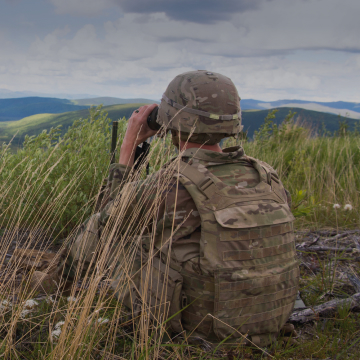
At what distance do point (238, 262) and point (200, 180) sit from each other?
50 cm

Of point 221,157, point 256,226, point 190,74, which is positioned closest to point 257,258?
point 256,226

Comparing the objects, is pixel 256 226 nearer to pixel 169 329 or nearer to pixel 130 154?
pixel 169 329

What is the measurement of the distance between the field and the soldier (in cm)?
8

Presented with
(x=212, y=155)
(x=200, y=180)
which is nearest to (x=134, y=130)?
(x=212, y=155)

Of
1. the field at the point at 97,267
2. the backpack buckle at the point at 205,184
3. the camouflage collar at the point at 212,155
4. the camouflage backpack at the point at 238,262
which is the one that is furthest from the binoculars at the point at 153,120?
the backpack buckle at the point at 205,184

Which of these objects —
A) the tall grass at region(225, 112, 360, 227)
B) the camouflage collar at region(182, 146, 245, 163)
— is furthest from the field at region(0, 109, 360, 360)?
the camouflage collar at region(182, 146, 245, 163)

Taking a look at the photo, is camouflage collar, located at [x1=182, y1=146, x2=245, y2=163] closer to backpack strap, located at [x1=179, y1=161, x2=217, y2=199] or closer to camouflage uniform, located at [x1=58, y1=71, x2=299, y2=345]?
camouflage uniform, located at [x1=58, y1=71, x2=299, y2=345]

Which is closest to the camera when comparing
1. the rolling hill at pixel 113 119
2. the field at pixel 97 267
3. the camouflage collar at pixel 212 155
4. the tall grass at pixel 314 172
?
the field at pixel 97 267

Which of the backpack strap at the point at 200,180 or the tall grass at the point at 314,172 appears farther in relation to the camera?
the tall grass at the point at 314,172

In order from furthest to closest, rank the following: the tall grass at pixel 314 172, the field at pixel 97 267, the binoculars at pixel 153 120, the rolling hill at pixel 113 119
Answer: the tall grass at pixel 314 172 < the rolling hill at pixel 113 119 < the binoculars at pixel 153 120 < the field at pixel 97 267

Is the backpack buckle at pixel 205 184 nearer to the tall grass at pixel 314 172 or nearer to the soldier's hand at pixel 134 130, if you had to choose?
the soldier's hand at pixel 134 130

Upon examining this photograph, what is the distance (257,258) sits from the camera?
2094 millimetres

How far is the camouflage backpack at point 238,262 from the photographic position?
79.7 inches

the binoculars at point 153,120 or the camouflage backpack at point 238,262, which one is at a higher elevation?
the binoculars at point 153,120
